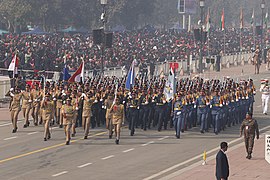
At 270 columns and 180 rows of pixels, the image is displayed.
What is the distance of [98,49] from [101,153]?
37704mm

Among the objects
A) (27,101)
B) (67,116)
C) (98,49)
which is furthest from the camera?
(98,49)

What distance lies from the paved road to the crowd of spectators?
13.0m

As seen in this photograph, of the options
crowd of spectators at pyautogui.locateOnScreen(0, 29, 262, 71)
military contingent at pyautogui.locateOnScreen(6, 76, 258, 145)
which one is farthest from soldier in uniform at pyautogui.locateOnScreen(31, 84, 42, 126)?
crowd of spectators at pyautogui.locateOnScreen(0, 29, 262, 71)

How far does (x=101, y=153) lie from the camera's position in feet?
102

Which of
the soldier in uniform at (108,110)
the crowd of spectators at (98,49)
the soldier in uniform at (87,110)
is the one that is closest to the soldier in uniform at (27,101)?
the soldier in uniform at (87,110)

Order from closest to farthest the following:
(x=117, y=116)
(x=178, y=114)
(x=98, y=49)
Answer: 1. (x=117, y=116)
2. (x=178, y=114)
3. (x=98, y=49)

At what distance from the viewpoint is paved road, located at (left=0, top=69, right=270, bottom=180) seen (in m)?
27.8

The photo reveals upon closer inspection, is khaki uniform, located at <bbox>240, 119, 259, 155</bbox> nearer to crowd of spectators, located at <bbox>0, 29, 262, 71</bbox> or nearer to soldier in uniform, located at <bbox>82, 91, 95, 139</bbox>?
soldier in uniform, located at <bbox>82, 91, 95, 139</bbox>

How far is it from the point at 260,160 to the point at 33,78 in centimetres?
2076

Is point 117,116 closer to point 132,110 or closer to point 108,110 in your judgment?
point 108,110

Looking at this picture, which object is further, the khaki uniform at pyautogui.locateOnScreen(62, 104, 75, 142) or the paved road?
the khaki uniform at pyautogui.locateOnScreen(62, 104, 75, 142)

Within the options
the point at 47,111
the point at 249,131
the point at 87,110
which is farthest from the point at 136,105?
the point at 249,131

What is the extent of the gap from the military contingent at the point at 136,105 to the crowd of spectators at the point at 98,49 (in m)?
10.4

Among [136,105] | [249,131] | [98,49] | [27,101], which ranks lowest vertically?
[249,131]
